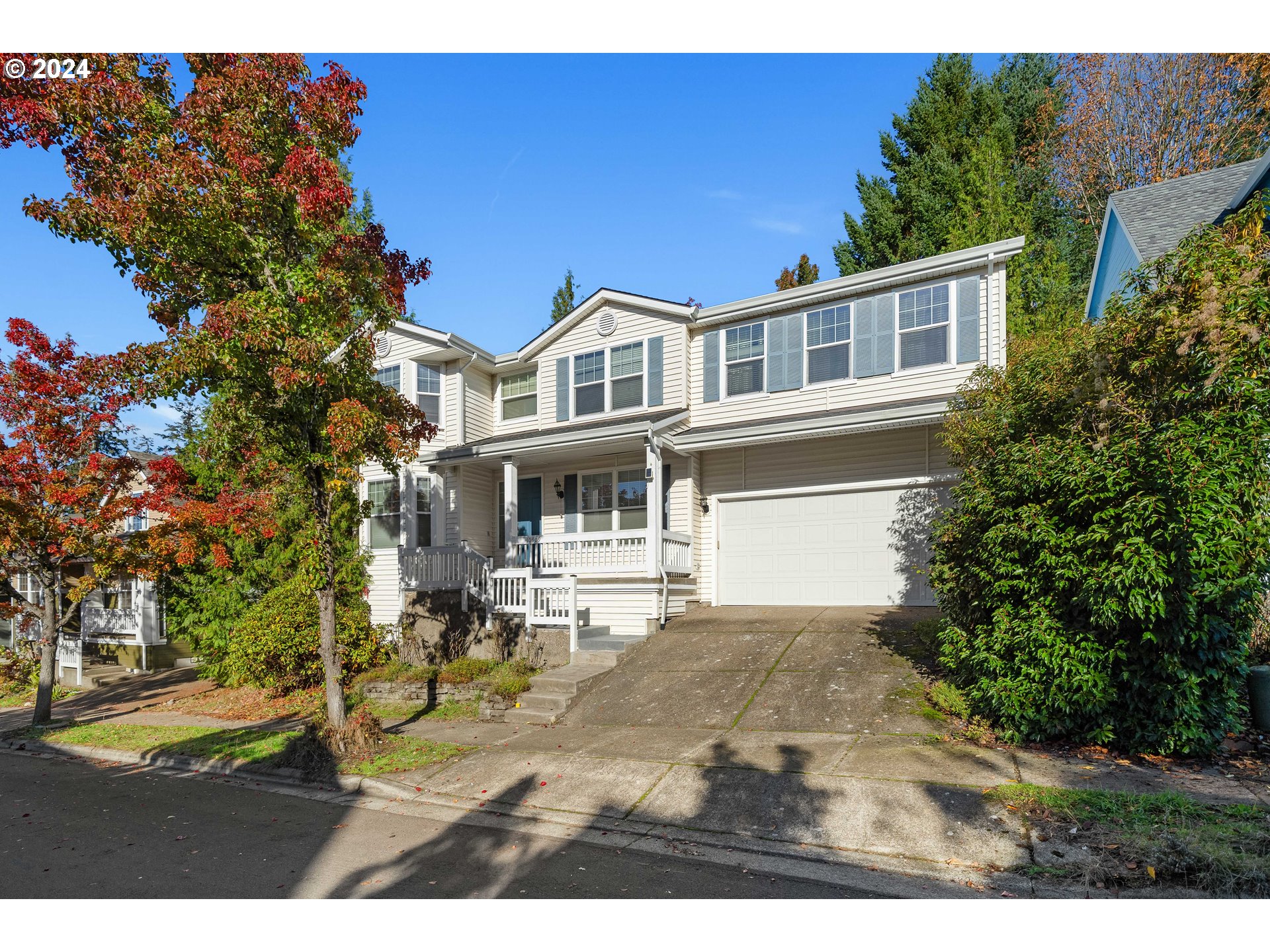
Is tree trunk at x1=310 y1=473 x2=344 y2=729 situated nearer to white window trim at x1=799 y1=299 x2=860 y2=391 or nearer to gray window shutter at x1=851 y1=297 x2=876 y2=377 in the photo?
white window trim at x1=799 y1=299 x2=860 y2=391

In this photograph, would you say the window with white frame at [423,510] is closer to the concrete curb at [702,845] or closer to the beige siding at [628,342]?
the beige siding at [628,342]

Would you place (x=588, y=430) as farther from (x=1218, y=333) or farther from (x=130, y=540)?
(x=1218, y=333)

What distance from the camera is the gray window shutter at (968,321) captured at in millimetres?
12828

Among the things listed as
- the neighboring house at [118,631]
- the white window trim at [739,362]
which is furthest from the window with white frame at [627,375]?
the neighboring house at [118,631]

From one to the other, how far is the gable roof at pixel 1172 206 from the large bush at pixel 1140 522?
7.61 m

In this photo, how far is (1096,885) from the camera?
16.0 ft

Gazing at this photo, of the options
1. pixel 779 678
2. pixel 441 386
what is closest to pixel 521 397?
pixel 441 386

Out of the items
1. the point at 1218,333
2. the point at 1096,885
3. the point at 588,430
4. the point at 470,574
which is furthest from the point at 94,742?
the point at 1218,333

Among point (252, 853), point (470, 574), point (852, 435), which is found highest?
point (852, 435)

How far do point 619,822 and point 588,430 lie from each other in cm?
878

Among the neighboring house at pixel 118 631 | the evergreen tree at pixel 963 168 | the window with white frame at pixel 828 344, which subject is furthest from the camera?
the evergreen tree at pixel 963 168

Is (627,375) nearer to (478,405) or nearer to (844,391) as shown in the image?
(478,405)

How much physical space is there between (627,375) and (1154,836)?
12.3 metres

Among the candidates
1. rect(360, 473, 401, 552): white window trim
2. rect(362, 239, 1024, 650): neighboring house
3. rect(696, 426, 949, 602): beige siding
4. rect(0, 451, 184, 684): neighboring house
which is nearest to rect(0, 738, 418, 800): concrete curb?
rect(362, 239, 1024, 650): neighboring house
